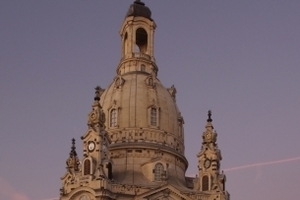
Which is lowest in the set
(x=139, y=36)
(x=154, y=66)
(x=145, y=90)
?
(x=145, y=90)

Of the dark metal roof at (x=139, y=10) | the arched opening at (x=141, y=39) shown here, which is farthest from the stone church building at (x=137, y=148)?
the arched opening at (x=141, y=39)

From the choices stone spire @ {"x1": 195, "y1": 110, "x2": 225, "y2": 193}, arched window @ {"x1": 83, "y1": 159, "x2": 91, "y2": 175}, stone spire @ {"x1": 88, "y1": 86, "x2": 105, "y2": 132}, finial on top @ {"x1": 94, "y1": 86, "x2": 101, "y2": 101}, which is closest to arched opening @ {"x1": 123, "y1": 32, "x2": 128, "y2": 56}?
finial on top @ {"x1": 94, "y1": 86, "x2": 101, "y2": 101}

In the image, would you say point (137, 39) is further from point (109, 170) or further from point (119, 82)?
point (109, 170)

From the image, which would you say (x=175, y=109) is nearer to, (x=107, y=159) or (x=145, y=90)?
(x=145, y=90)

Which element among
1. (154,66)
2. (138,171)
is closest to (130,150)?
(138,171)

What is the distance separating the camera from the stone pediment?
2571 inches

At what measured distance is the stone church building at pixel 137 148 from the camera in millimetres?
65625

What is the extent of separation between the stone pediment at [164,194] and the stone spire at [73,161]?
13.8 m

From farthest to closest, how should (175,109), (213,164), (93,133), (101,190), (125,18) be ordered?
(125,18) < (175,109) < (213,164) < (93,133) < (101,190)

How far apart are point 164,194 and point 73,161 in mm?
16806

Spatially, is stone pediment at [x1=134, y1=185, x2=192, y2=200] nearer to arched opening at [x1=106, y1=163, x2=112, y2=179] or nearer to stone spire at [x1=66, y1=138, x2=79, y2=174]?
arched opening at [x1=106, y1=163, x2=112, y2=179]

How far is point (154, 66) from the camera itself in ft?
265

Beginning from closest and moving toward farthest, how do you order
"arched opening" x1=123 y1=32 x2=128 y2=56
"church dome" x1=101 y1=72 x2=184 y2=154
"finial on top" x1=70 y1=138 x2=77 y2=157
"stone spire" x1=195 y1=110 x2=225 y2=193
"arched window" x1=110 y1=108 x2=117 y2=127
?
"stone spire" x1=195 y1=110 x2=225 y2=193 → "church dome" x1=101 y1=72 x2=184 y2=154 → "arched window" x1=110 y1=108 x2=117 y2=127 → "finial on top" x1=70 y1=138 x2=77 y2=157 → "arched opening" x1=123 y1=32 x2=128 y2=56

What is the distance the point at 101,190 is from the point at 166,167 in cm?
982
